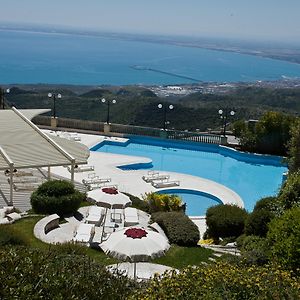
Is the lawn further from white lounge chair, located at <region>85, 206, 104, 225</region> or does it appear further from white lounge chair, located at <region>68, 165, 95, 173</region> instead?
white lounge chair, located at <region>68, 165, 95, 173</region>

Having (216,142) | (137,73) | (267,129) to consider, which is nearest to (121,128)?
(216,142)

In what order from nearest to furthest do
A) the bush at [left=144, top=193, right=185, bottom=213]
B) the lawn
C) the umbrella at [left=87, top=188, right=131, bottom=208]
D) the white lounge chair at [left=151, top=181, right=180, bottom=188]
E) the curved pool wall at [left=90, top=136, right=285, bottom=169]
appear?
1. the lawn
2. the umbrella at [left=87, top=188, right=131, bottom=208]
3. the bush at [left=144, top=193, right=185, bottom=213]
4. the white lounge chair at [left=151, top=181, right=180, bottom=188]
5. the curved pool wall at [left=90, top=136, right=285, bottom=169]

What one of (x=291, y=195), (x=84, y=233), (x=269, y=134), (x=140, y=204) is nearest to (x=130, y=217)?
(x=84, y=233)

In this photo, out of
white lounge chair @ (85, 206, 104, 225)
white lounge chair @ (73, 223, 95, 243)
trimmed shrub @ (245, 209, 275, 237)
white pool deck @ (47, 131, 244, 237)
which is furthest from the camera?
white pool deck @ (47, 131, 244, 237)

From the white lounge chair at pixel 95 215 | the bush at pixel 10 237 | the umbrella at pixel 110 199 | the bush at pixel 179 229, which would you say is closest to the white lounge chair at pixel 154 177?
the umbrella at pixel 110 199

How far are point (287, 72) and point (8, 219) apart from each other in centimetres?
15837

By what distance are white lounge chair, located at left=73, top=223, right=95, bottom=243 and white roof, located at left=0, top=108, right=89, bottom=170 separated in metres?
4.17

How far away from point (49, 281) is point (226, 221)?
30.9 feet

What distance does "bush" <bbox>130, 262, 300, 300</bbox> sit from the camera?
5.55 metres

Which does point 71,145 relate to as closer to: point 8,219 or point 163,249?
point 8,219

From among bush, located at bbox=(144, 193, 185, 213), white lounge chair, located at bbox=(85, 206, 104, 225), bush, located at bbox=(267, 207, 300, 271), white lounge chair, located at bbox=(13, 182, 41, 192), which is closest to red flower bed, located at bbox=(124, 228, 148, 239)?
bush, located at bbox=(267, 207, 300, 271)

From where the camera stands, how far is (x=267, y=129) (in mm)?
25734

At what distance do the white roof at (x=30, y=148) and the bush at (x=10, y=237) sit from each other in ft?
17.5

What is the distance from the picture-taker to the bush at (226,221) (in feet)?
45.7
